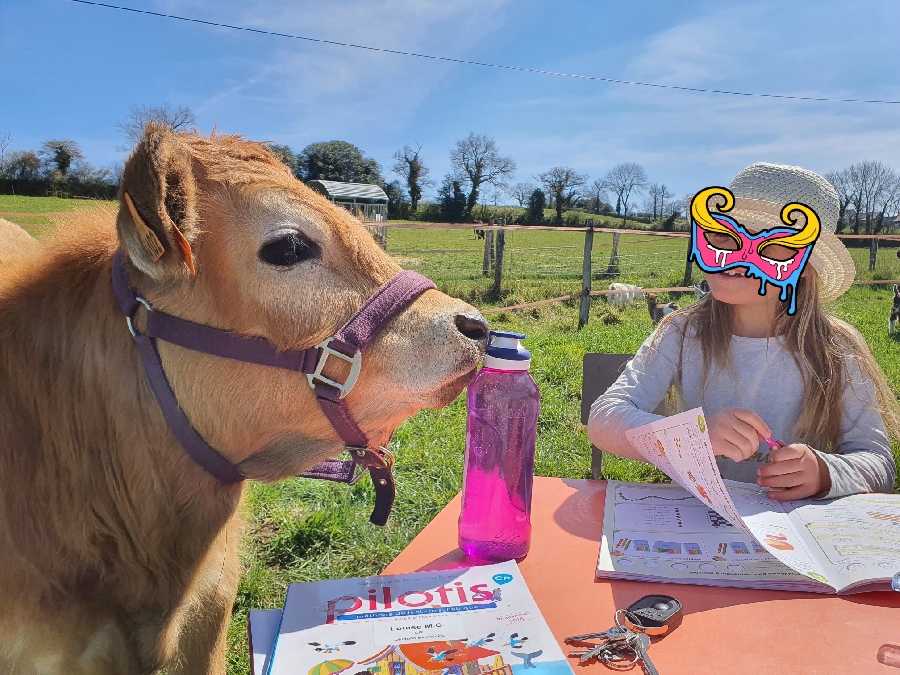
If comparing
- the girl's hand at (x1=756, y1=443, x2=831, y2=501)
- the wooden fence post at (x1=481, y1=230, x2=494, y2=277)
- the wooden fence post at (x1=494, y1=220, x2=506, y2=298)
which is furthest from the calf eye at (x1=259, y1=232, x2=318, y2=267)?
the wooden fence post at (x1=481, y1=230, x2=494, y2=277)

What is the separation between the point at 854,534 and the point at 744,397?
0.78m

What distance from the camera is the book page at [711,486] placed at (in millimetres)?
1313

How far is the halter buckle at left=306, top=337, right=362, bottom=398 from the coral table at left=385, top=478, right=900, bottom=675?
1.42 ft

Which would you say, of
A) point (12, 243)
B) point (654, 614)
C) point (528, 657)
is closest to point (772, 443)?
point (654, 614)

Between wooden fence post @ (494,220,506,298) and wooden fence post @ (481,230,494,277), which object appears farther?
wooden fence post @ (481,230,494,277)

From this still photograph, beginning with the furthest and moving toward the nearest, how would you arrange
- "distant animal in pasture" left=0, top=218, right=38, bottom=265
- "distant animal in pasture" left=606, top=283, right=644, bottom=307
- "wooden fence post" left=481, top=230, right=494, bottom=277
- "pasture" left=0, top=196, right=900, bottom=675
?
"wooden fence post" left=481, top=230, right=494, bottom=277
"distant animal in pasture" left=606, top=283, right=644, bottom=307
"pasture" left=0, top=196, right=900, bottom=675
"distant animal in pasture" left=0, top=218, right=38, bottom=265

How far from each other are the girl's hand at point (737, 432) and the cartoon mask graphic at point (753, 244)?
49 cm

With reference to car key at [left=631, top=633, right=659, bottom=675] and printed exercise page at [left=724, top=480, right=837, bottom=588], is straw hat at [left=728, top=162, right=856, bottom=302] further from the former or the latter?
car key at [left=631, top=633, right=659, bottom=675]

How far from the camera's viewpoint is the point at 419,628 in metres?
1.07

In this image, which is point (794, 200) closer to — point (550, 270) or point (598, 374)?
point (598, 374)

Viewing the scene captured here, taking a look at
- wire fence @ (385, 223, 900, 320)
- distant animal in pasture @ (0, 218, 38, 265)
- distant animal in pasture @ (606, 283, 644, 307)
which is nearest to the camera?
distant animal in pasture @ (0, 218, 38, 265)

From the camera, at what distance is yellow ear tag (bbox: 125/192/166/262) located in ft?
3.69

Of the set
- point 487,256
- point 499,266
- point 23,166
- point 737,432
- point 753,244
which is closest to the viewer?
point 737,432

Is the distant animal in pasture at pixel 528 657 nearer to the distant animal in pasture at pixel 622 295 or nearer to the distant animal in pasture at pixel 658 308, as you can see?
the distant animal in pasture at pixel 658 308
